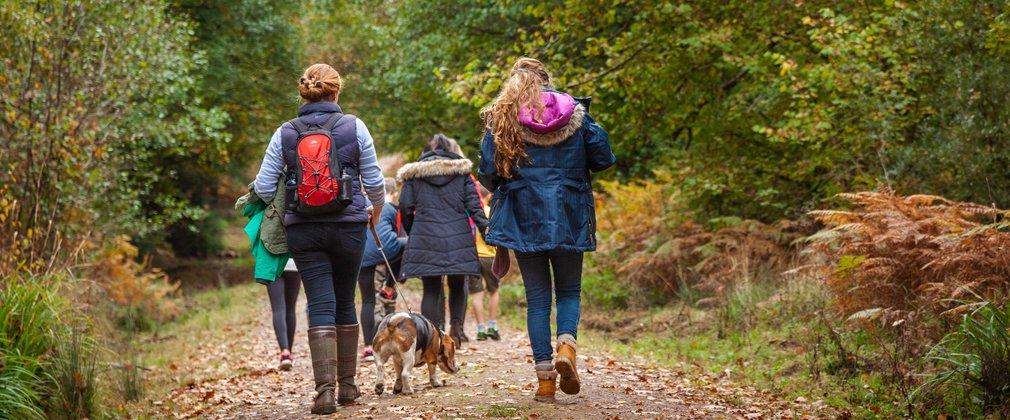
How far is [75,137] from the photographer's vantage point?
1179 cm

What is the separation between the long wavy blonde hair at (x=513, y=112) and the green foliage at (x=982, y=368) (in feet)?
9.02

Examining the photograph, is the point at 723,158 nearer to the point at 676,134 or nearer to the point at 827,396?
the point at 676,134

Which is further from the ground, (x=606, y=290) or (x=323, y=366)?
(x=323, y=366)

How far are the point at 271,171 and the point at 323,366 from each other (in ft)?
4.08

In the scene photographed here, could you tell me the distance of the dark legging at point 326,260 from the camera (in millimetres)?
5715

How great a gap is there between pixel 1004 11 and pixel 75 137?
1035cm

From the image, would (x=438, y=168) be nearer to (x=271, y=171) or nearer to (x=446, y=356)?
(x=446, y=356)

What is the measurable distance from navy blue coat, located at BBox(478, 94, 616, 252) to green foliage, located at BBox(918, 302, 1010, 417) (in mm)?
2244

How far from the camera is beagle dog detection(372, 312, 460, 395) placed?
249 inches

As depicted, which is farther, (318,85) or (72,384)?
(72,384)

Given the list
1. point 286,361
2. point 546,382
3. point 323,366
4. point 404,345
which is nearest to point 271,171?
point 323,366

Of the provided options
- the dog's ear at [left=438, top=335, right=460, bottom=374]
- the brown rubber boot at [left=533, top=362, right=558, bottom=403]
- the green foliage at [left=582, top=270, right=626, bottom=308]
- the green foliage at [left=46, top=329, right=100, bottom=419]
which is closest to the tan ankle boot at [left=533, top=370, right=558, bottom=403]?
the brown rubber boot at [left=533, top=362, right=558, bottom=403]

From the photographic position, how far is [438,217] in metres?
8.20

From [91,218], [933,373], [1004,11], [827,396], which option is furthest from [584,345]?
[91,218]
